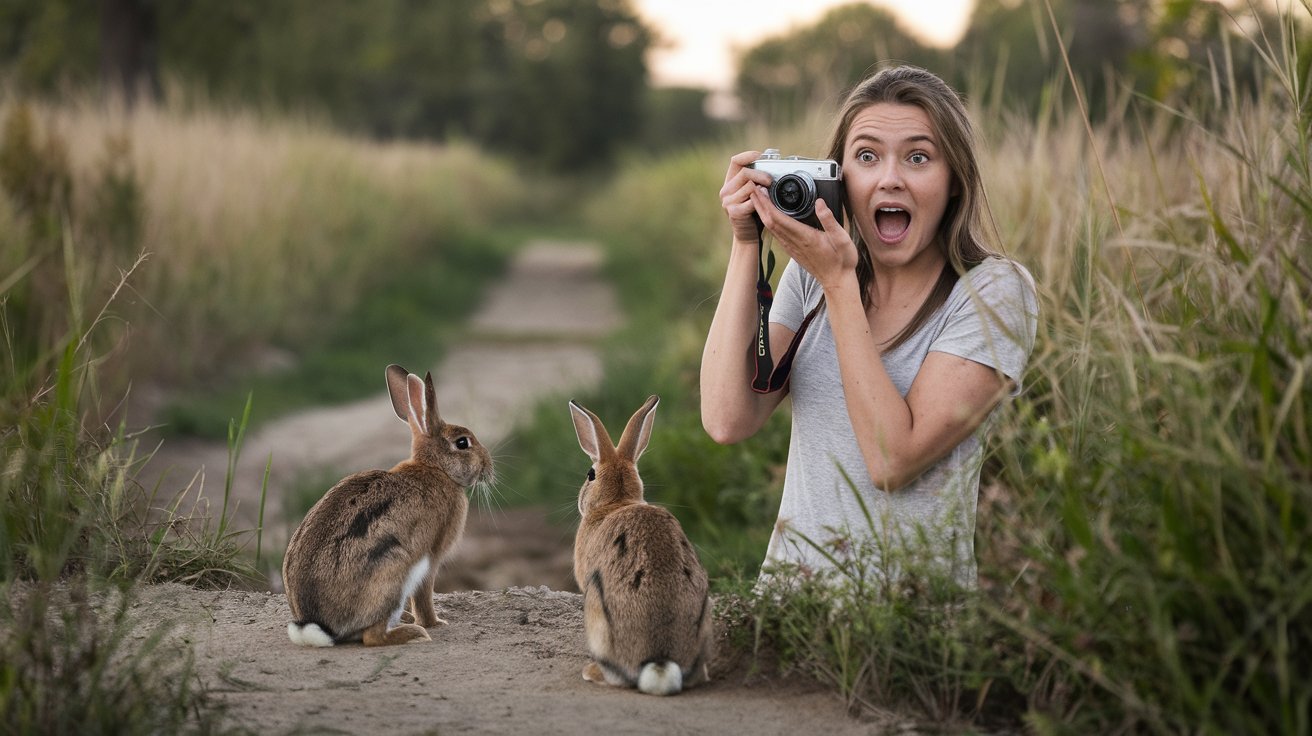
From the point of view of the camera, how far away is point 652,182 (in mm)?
19406

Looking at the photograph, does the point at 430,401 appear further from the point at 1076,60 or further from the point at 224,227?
the point at 1076,60

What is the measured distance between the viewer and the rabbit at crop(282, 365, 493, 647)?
300cm

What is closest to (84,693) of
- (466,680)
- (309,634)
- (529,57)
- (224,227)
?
(309,634)

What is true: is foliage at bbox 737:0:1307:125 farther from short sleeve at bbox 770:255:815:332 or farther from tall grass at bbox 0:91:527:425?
tall grass at bbox 0:91:527:425

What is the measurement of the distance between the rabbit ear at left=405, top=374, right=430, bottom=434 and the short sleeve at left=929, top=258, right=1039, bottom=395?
4.58 ft

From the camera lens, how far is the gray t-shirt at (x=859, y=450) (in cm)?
277

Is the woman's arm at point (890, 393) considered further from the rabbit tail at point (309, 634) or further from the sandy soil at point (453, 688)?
the rabbit tail at point (309, 634)

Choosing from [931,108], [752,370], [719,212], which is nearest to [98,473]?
[752,370]

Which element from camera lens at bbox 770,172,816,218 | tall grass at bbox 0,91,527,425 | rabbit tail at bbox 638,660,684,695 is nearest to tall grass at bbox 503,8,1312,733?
rabbit tail at bbox 638,660,684,695

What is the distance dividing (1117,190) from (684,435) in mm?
2339

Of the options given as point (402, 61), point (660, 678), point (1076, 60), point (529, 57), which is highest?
point (529, 57)

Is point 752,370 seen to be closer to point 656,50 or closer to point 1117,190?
point 1117,190

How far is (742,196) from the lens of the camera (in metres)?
3.14

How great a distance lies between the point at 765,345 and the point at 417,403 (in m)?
1.01
